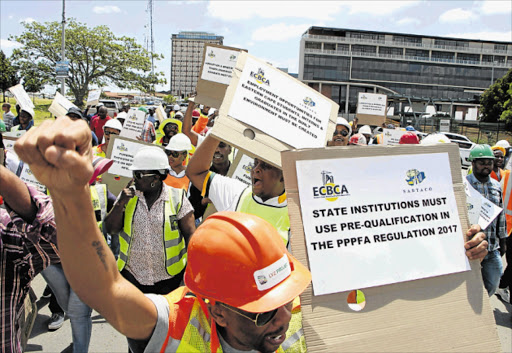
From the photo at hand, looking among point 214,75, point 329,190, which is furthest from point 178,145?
point 329,190

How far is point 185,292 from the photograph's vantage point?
137cm

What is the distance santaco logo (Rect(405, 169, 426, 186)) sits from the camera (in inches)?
63.8

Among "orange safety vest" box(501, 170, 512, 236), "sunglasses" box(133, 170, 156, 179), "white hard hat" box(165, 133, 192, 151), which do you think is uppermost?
"white hard hat" box(165, 133, 192, 151)

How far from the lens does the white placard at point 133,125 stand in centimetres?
714

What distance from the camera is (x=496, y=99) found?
1858 inches

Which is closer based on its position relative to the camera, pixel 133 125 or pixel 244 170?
pixel 244 170

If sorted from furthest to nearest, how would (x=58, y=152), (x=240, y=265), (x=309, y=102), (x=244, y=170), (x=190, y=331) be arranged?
1. (x=244, y=170)
2. (x=309, y=102)
3. (x=190, y=331)
4. (x=240, y=265)
5. (x=58, y=152)

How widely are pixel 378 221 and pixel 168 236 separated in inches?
74.8

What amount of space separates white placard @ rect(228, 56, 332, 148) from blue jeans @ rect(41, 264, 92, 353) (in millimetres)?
2169

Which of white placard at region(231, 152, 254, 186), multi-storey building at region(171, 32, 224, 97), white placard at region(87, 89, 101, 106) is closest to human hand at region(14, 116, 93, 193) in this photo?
white placard at region(231, 152, 254, 186)

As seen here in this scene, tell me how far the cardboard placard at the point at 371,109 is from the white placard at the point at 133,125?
246 inches

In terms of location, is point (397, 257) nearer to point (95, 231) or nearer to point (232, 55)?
point (95, 231)

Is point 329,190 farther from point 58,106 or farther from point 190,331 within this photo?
point 58,106

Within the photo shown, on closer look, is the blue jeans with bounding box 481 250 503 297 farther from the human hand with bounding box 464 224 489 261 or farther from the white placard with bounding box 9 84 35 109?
the white placard with bounding box 9 84 35 109
